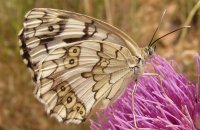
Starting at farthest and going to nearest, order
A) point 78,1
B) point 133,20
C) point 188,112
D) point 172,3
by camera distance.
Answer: point 172,3, point 78,1, point 133,20, point 188,112

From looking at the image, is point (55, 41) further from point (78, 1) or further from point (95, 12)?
point (78, 1)

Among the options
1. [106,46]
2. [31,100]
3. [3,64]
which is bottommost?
[31,100]

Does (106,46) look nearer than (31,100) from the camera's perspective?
Yes

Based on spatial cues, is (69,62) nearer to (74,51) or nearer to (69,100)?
(74,51)

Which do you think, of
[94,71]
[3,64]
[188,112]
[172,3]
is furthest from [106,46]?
[172,3]

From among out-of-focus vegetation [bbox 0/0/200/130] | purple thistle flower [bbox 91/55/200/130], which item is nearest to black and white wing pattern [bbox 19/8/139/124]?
purple thistle flower [bbox 91/55/200/130]

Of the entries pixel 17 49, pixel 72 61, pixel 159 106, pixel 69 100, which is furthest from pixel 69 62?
pixel 17 49

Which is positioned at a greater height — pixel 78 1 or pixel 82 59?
pixel 78 1
